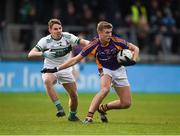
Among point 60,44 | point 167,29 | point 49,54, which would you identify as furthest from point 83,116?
point 167,29

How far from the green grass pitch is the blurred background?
4.33 metres

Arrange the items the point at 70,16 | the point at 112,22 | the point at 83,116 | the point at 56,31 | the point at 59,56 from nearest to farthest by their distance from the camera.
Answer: the point at 56,31 < the point at 59,56 < the point at 83,116 < the point at 70,16 < the point at 112,22

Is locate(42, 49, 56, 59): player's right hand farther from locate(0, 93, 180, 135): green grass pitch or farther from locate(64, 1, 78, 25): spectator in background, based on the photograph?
locate(64, 1, 78, 25): spectator in background

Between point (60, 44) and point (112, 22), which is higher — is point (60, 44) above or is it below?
below

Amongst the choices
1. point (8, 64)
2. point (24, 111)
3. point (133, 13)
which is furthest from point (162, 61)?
point (24, 111)

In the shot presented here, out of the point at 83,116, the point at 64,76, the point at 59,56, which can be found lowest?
the point at 83,116

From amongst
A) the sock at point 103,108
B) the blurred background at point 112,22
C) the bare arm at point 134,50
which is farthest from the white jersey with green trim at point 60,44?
the blurred background at point 112,22

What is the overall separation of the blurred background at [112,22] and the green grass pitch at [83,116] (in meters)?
4.33

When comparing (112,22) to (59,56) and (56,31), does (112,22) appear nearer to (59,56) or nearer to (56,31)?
(59,56)

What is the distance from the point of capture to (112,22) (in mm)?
34094

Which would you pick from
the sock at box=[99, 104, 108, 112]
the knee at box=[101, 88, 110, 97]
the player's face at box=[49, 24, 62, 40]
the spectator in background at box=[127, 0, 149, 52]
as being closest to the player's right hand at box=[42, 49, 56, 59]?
the player's face at box=[49, 24, 62, 40]

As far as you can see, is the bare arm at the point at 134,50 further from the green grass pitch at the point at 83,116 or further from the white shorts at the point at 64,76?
the white shorts at the point at 64,76

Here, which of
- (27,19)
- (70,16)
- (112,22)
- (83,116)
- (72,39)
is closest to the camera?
(72,39)

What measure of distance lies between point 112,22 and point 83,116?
47.7 ft
